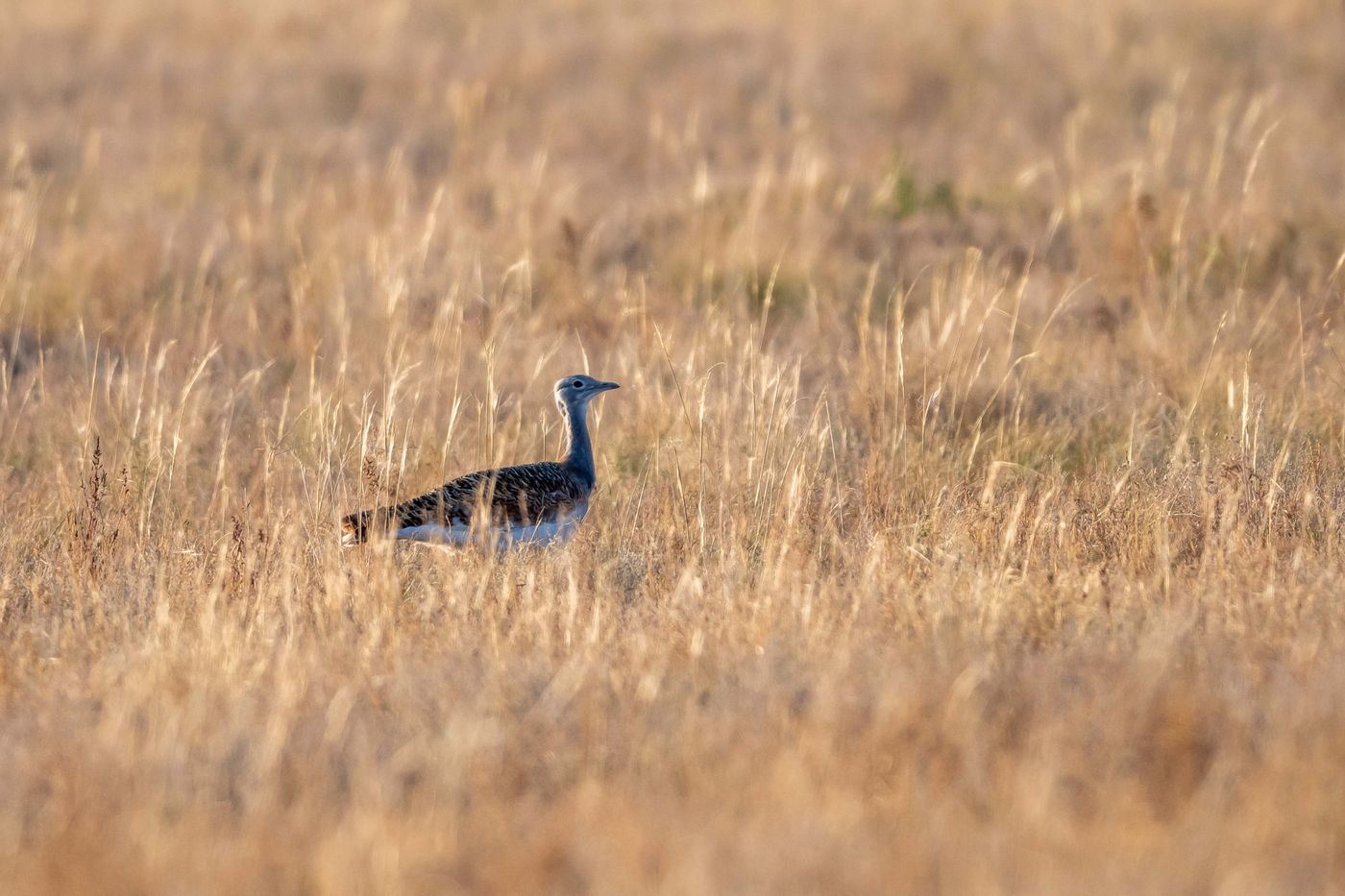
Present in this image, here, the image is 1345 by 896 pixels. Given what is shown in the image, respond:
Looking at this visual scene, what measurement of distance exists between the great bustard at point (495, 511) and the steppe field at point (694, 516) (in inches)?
4.3

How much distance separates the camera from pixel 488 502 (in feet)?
18.0

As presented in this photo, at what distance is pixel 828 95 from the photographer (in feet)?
49.2

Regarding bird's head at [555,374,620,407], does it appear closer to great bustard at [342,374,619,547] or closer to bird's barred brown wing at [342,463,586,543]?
great bustard at [342,374,619,547]

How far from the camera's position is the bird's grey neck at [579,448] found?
6.43m

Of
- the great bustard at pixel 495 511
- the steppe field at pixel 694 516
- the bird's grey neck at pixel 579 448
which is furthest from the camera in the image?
the bird's grey neck at pixel 579 448

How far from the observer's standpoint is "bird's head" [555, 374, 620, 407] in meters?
6.64

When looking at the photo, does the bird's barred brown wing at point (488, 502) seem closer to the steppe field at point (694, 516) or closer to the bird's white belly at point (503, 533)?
the bird's white belly at point (503, 533)

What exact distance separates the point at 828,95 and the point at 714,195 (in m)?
4.07

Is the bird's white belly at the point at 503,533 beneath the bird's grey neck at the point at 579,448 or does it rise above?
beneath

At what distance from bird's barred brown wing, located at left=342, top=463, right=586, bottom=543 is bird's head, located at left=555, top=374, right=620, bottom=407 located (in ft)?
1.71

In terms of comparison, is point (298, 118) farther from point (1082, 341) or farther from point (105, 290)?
point (1082, 341)

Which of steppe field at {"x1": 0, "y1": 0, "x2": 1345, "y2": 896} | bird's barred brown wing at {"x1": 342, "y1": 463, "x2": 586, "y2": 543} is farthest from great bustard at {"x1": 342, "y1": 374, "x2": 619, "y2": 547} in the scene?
steppe field at {"x1": 0, "y1": 0, "x2": 1345, "y2": 896}

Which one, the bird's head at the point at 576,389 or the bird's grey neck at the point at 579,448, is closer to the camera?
the bird's grey neck at the point at 579,448

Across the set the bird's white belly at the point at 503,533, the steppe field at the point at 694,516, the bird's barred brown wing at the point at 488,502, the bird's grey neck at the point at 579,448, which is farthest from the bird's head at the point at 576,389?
the bird's white belly at the point at 503,533
